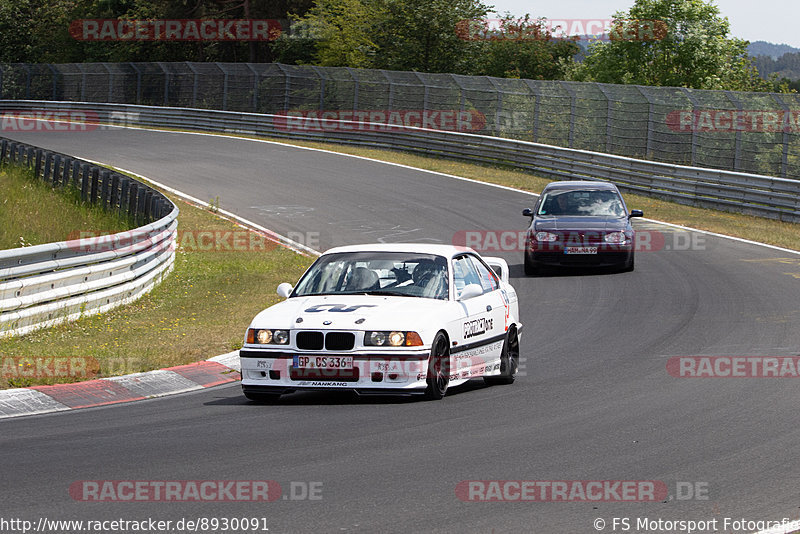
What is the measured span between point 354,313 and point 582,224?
1138 centimetres

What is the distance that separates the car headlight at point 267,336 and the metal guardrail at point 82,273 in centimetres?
394

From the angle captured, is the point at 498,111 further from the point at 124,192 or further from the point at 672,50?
the point at 672,50

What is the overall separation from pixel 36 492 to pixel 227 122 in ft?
136

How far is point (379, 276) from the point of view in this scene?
10594 millimetres

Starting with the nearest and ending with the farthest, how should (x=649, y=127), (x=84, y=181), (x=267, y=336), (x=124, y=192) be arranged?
(x=267, y=336), (x=124, y=192), (x=84, y=181), (x=649, y=127)

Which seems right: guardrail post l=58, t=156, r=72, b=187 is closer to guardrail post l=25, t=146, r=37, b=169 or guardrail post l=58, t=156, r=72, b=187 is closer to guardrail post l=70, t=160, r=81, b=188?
→ guardrail post l=70, t=160, r=81, b=188

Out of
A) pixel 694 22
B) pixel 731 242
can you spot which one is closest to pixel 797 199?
pixel 731 242

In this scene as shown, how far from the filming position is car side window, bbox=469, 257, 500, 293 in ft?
37.2

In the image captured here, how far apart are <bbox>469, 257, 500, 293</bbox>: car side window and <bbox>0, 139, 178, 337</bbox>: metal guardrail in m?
5.19

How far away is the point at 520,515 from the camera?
609 centimetres

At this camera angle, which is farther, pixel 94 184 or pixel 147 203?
pixel 94 184

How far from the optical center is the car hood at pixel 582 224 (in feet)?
66.2

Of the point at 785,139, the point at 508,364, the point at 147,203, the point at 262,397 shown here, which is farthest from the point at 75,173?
the point at 785,139

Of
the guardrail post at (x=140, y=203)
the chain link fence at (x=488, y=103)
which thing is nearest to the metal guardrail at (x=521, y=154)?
the chain link fence at (x=488, y=103)
